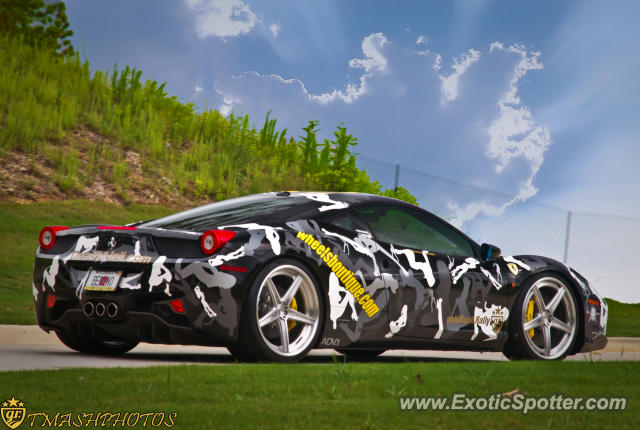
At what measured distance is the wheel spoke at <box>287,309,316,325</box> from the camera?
6270 mm

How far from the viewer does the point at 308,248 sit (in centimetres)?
635

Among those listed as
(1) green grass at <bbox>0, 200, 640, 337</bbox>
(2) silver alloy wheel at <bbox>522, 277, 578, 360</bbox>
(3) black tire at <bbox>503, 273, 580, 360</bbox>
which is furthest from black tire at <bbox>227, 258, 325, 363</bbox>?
(1) green grass at <bbox>0, 200, 640, 337</bbox>

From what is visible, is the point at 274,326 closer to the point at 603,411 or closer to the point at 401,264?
the point at 401,264

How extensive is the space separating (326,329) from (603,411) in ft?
8.67

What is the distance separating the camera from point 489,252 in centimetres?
777

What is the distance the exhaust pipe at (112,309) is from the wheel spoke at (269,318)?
104 centimetres

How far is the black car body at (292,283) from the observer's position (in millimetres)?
5988

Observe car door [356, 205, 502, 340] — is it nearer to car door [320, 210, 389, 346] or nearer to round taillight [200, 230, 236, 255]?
car door [320, 210, 389, 346]

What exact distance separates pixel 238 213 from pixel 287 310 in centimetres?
100

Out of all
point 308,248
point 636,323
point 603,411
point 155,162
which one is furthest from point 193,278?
point 155,162

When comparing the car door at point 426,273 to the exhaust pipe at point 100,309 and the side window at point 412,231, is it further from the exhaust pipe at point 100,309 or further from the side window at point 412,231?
the exhaust pipe at point 100,309

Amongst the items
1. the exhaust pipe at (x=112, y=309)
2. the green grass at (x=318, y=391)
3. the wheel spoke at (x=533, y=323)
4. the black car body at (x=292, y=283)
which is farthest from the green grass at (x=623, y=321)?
the exhaust pipe at (x=112, y=309)

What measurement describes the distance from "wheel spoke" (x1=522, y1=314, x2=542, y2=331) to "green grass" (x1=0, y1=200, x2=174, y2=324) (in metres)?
5.86

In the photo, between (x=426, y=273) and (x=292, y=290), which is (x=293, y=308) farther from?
(x=426, y=273)
